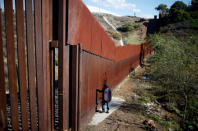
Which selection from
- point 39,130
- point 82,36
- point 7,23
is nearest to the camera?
point 7,23

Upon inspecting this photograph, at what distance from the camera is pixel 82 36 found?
3051 mm

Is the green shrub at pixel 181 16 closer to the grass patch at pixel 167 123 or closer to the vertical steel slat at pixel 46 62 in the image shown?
the grass patch at pixel 167 123

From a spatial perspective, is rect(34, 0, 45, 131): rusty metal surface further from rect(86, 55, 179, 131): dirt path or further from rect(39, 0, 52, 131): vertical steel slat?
rect(86, 55, 179, 131): dirt path

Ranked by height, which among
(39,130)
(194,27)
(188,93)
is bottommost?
(188,93)

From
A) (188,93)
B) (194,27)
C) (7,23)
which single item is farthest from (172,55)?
(194,27)

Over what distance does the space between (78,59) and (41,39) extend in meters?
0.78

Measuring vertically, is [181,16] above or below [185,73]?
above

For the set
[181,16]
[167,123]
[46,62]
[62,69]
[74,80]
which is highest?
[181,16]

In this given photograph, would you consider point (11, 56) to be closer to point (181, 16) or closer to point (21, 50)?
point (21, 50)

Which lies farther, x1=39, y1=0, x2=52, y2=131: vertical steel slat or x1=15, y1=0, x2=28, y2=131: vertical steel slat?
x1=39, y1=0, x2=52, y2=131: vertical steel slat

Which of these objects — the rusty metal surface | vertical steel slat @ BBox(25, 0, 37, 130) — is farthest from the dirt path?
vertical steel slat @ BBox(25, 0, 37, 130)

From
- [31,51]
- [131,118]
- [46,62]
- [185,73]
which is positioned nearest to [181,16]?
[185,73]

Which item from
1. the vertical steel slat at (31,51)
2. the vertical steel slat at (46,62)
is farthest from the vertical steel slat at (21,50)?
the vertical steel slat at (46,62)

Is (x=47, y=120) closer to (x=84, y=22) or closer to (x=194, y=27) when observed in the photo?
(x=84, y=22)
